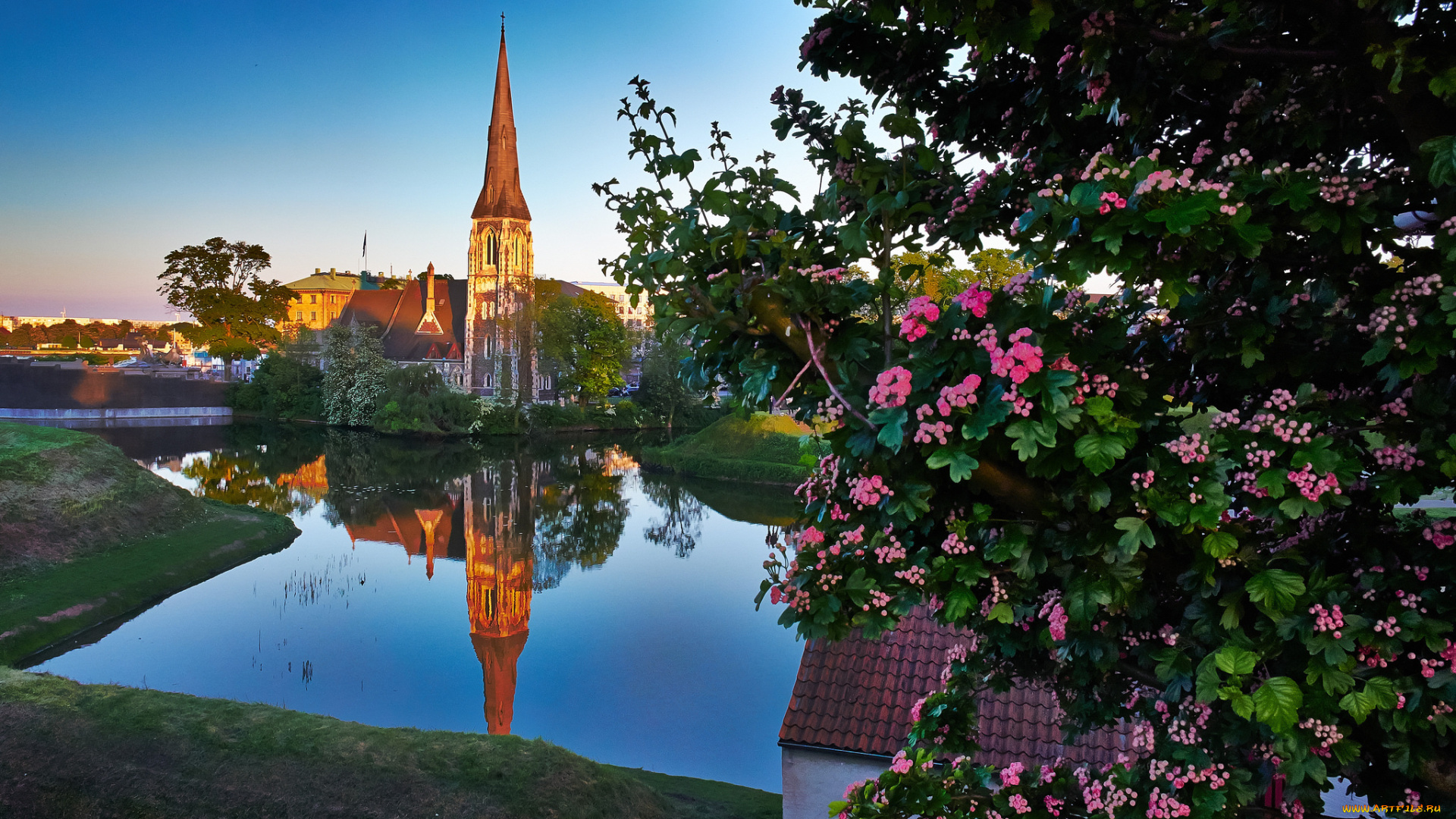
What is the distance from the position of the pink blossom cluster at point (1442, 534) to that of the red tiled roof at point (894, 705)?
274 inches

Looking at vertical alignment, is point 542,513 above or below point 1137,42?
below

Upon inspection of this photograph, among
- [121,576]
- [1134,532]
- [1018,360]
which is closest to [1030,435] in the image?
[1018,360]

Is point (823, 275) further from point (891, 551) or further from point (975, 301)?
point (891, 551)

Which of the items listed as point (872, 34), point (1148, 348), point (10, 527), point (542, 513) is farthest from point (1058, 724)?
point (542, 513)

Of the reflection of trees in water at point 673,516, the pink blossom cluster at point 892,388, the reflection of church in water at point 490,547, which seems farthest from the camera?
the reflection of trees in water at point 673,516

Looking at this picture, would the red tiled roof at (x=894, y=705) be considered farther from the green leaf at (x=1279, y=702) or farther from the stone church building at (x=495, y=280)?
the stone church building at (x=495, y=280)

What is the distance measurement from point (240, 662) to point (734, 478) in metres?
29.6

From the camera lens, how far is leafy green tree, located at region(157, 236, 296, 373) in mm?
74375

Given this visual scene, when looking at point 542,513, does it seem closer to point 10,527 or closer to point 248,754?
point 10,527

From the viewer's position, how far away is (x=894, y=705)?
1082cm

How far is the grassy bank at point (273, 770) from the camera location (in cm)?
1154

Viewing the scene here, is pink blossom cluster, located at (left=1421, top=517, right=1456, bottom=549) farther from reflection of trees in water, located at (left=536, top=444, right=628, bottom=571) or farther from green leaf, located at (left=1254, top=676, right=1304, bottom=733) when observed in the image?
reflection of trees in water, located at (left=536, top=444, right=628, bottom=571)

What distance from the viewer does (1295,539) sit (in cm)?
328

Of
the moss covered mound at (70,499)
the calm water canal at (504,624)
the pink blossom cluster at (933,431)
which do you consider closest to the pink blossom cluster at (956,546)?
the pink blossom cluster at (933,431)
